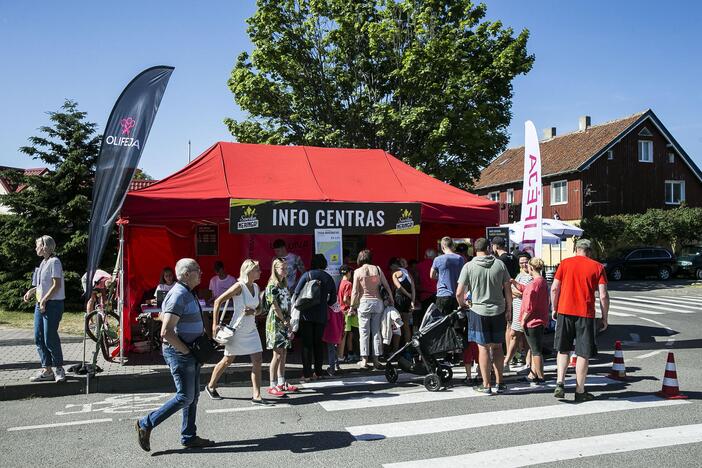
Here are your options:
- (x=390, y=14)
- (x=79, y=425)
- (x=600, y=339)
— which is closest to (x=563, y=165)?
(x=390, y=14)

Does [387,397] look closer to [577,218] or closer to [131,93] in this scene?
[131,93]

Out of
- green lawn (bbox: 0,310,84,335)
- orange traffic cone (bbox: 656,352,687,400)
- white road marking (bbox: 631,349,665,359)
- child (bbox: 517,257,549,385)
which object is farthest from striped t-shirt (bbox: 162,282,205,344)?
green lawn (bbox: 0,310,84,335)

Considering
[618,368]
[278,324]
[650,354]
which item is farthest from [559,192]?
[278,324]

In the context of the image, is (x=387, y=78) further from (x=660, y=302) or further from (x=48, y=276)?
(x=48, y=276)

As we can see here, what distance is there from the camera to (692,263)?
29.6 meters

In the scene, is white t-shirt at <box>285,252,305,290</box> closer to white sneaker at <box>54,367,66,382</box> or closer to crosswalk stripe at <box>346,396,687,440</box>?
white sneaker at <box>54,367,66,382</box>

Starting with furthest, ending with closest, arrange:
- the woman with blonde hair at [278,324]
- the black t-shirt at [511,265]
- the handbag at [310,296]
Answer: the black t-shirt at [511,265], the handbag at [310,296], the woman with blonde hair at [278,324]

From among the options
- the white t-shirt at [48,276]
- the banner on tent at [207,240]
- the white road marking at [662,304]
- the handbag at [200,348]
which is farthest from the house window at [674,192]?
the handbag at [200,348]

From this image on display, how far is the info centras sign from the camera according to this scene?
9.09 metres

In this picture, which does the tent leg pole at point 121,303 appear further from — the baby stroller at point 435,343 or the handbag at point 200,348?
the baby stroller at point 435,343

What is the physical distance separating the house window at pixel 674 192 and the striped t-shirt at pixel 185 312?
4026 cm

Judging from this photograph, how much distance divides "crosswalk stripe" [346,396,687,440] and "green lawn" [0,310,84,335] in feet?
28.0

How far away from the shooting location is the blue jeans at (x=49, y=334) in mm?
7180

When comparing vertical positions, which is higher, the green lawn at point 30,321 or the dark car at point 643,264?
the dark car at point 643,264
